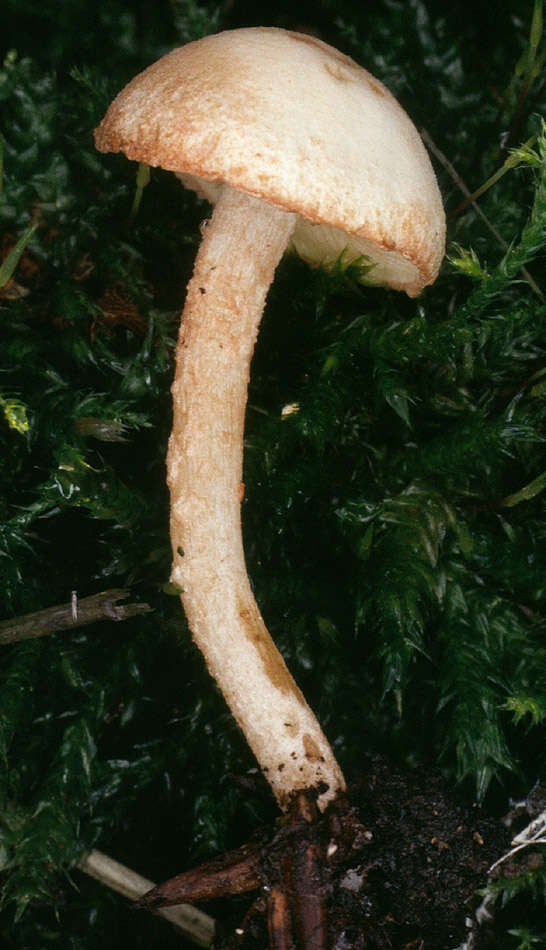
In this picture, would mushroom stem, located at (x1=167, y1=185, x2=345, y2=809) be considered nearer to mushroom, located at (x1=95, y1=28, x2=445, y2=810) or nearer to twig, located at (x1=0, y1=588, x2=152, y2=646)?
mushroom, located at (x1=95, y1=28, x2=445, y2=810)

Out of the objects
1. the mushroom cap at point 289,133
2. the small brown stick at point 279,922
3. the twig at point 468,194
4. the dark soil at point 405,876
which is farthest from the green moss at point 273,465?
the mushroom cap at point 289,133

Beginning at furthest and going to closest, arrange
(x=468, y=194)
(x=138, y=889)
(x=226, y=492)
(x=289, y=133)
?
(x=468, y=194)
(x=138, y=889)
(x=226, y=492)
(x=289, y=133)

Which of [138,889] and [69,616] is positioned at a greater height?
[69,616]

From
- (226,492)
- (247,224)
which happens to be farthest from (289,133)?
Result: (226,492)

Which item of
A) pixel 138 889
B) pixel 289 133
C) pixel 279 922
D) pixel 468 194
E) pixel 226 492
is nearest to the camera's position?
pixel 289 133

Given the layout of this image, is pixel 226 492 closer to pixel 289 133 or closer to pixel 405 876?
pixel 289 133

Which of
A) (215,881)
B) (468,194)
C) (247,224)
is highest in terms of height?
(468,194)

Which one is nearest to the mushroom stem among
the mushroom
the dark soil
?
the mushroom

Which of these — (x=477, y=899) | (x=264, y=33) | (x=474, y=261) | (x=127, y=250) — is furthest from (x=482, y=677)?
(x=264, y=33)
